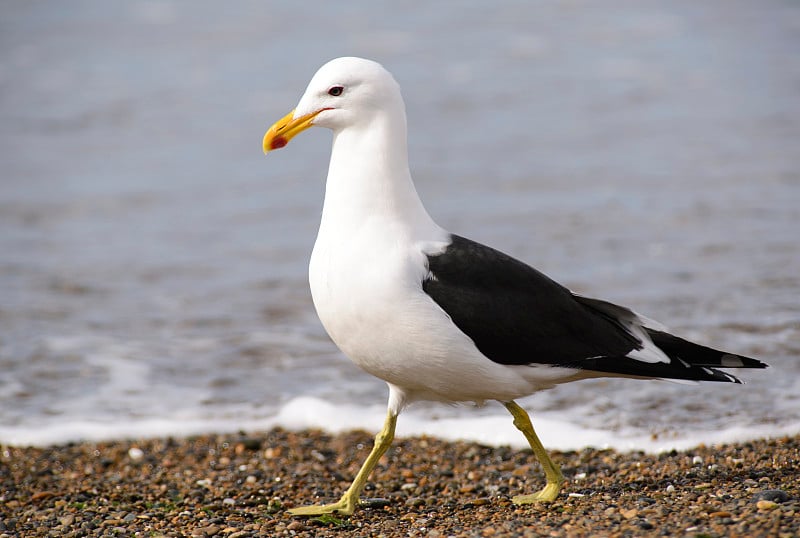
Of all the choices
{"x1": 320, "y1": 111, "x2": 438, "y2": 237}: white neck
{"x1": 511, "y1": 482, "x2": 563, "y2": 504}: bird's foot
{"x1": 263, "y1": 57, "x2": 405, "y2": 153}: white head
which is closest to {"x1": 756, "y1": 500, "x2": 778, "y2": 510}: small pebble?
{"x1": 511, "y1": 482, "x2": 563, "y2": 504}: bird's foot

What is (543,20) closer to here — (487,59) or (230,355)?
(487,59)

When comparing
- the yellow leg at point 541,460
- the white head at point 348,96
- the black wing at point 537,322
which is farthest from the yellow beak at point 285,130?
the yellow leg at point 541,460

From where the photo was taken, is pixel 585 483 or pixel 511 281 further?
pixel 585 483

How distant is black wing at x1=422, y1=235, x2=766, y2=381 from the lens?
15.7 ft

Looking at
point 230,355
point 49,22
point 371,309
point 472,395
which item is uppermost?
point 49,22

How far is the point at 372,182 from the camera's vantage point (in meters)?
4.89

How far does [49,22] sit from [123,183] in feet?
35.3

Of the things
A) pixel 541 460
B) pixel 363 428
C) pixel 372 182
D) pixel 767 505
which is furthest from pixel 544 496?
pixel 363 428

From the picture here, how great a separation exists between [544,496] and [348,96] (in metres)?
2.14

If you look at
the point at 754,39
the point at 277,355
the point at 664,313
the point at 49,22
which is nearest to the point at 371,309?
the point at 277,355

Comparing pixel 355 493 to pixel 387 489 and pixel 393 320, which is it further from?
pixel 393 320

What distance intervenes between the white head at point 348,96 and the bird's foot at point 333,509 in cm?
181

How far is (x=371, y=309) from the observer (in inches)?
182

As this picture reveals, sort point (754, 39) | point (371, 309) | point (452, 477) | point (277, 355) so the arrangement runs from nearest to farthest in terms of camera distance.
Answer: point (371, 309)
point (452, 477)
point (277, 355)
point (754, 39)
